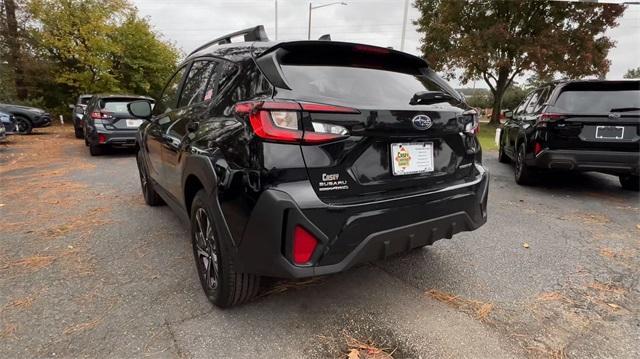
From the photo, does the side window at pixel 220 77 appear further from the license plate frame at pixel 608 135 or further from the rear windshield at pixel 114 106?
the rear windshield at pixel 114 106

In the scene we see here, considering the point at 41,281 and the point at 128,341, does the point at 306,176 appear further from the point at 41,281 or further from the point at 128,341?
the point at 41,281

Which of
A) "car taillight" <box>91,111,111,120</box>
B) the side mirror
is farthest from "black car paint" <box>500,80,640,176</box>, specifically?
"car taillight" <box>91,111,111,120</box>

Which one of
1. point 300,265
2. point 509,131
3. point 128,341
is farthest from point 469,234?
point 509,131

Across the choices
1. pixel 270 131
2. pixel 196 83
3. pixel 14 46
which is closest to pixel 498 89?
pixel 196 83

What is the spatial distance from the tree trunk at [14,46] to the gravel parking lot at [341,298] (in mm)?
21439

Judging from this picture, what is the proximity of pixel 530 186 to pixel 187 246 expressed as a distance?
16.8 ft

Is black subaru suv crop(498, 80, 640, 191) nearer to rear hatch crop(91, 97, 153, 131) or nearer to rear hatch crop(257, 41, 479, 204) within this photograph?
rear hatch crop(257, 41, 479, 204)

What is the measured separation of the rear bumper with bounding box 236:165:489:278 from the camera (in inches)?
69.5

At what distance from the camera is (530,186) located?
5.80 metres

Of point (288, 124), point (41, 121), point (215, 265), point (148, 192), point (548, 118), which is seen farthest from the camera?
point (41, 121)

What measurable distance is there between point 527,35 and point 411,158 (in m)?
21.9

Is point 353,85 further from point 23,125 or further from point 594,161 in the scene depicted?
point 23,125

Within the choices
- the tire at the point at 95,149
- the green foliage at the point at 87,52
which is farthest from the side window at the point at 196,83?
the green foliage at the point at 87,52

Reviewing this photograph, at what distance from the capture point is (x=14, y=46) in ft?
66.6
